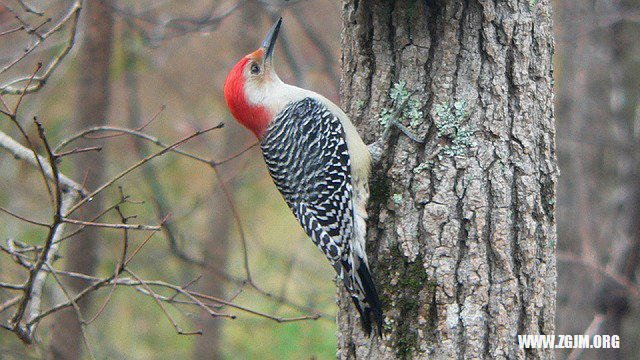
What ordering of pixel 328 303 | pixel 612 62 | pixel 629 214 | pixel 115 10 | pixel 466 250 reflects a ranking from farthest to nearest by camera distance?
1. pixel 328 303
2. pixel 612 62
3. pixel 629 214
4. pixel 115 10
5. pixel 466 250

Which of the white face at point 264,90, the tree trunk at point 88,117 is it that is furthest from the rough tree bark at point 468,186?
the tree trunk at point 88,117

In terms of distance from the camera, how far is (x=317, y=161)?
3.72 m

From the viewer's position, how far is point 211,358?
819 cm

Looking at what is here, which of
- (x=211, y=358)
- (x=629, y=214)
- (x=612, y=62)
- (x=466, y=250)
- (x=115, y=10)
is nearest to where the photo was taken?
(x=466, y=250)

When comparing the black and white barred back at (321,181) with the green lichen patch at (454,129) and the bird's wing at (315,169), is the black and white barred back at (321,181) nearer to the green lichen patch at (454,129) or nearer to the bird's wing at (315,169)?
the bird's wing at (315,169)

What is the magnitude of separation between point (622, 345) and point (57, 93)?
656cm

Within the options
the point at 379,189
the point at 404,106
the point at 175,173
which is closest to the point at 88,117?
the point at 175,173

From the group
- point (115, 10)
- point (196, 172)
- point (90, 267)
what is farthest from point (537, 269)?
point (196, 172)

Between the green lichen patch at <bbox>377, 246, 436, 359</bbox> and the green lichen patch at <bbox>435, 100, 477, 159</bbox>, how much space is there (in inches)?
21.0

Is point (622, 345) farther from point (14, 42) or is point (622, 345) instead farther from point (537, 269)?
point (14, 42)

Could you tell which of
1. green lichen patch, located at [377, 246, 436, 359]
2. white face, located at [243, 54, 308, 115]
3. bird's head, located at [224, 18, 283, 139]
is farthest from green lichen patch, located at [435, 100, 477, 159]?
bird's head, located at [224, 18, 283, 139]

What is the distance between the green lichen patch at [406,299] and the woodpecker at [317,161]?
0.31 ft

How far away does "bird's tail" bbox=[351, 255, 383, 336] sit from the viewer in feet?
10.5

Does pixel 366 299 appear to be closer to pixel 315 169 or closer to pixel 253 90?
pixel 315 169
